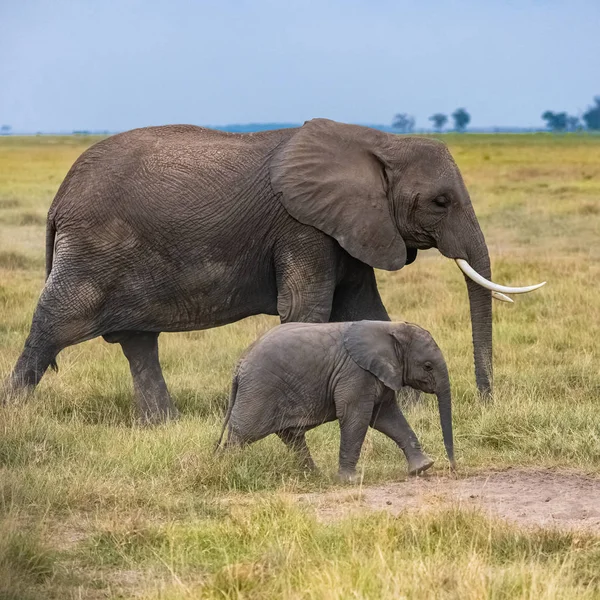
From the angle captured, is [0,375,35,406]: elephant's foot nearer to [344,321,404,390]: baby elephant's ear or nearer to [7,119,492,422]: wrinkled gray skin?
[7,119,492,422]: wrinkled gray skin

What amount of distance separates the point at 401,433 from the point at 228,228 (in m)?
2.20

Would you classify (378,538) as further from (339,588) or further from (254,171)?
(254,171)

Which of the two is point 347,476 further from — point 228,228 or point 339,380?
point 228,228

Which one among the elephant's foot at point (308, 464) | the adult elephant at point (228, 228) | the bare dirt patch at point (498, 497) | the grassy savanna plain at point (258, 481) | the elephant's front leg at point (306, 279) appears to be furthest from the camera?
the adult elephant at point (228, 228)

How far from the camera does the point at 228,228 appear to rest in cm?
817

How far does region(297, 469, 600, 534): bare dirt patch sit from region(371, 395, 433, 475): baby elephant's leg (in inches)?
3.3

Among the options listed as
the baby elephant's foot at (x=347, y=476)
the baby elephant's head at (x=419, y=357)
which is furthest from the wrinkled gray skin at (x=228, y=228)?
the baby elephant's foot at (x=347, y=476)

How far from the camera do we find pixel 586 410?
7.82 m

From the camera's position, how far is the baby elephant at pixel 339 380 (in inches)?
251

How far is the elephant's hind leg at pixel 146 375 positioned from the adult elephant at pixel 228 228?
6 cm

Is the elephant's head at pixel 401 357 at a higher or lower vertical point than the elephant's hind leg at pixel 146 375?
higher

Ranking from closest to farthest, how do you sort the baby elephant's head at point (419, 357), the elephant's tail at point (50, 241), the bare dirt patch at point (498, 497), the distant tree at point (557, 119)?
the bare dirt patch at point (498, 497)
the baby elephant's head at point (419, 357)
the elephant's tail at point (50, 241)
the distant tree at point (557, 119)

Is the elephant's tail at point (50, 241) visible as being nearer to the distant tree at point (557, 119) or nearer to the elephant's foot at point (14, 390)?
the elephant's foot at point (14, 390)

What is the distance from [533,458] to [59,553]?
9.05ft
